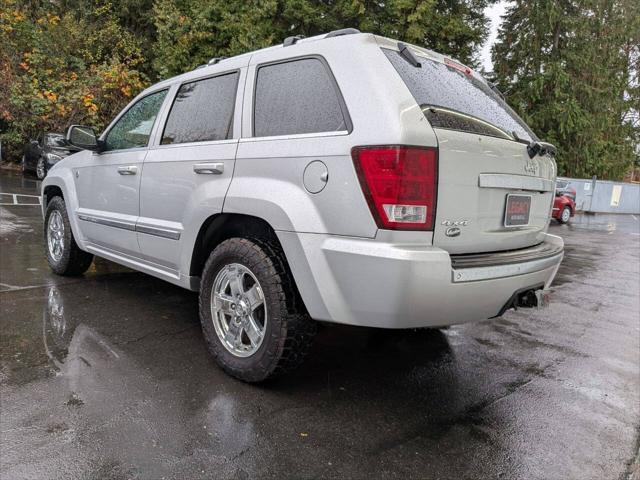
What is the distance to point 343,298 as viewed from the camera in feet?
8.11

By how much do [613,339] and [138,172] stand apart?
172 inches

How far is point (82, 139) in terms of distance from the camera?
172 inches

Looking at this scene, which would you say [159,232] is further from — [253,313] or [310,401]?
[310,401]

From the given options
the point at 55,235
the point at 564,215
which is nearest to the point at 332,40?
the point at 55,235

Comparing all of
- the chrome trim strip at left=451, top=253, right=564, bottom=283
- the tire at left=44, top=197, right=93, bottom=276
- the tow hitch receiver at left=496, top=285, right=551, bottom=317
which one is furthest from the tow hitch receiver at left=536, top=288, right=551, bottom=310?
the tire at left=44, top=197, right=93, bottom=276

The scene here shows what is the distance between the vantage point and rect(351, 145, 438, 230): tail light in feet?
7.71

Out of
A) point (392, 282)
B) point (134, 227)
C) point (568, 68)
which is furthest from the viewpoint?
point (568, 68)

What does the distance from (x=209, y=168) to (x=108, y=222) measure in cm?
157

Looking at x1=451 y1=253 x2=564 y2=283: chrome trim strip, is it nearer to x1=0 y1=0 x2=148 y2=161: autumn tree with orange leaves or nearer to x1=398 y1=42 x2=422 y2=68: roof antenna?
x1=398 y1=42 x2=422 y2=68: roof antenna

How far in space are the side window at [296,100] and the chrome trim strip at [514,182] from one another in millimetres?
811

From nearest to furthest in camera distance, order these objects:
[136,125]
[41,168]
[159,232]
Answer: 1. [159,232]
2. [136,125]
3. [41,168]

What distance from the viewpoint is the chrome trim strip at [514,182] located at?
104 inches

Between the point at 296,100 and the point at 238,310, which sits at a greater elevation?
the point at 296,100

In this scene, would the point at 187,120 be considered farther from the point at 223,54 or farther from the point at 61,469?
the point at 223,54
